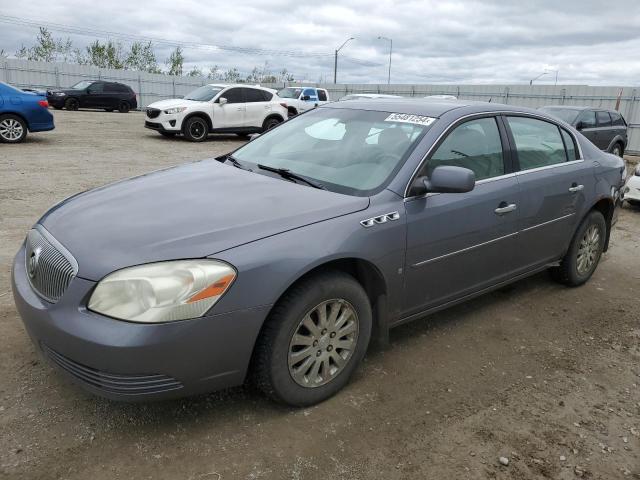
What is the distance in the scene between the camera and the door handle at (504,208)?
3.59m

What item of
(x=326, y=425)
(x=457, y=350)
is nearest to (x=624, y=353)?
(x=457, y=350)

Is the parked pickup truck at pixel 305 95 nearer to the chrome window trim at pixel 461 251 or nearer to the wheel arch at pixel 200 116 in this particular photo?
the wheel arch at pixel 200 116

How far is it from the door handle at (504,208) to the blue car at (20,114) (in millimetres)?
11394

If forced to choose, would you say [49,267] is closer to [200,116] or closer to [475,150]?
[475,150]

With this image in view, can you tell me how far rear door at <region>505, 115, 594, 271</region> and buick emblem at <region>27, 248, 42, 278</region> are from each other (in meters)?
3.09

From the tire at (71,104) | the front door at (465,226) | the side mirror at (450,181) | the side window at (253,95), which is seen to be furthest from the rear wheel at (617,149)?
the tire at (71,104)

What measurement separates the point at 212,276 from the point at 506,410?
179cm

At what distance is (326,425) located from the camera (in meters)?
2.68

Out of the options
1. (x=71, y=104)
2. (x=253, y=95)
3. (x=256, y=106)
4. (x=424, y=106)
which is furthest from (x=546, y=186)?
(x=71, y=104)

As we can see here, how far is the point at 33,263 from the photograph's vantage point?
266cm

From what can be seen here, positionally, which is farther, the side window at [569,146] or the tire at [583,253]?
the tire at [583,253]

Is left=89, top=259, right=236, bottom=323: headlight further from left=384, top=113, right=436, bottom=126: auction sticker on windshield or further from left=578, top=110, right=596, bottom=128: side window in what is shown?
left=578, top=110, right=596, bottom=128: side window

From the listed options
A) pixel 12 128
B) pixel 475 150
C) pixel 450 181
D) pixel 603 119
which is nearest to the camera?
pixel 450 181

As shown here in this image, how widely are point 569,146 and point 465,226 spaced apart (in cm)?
177
